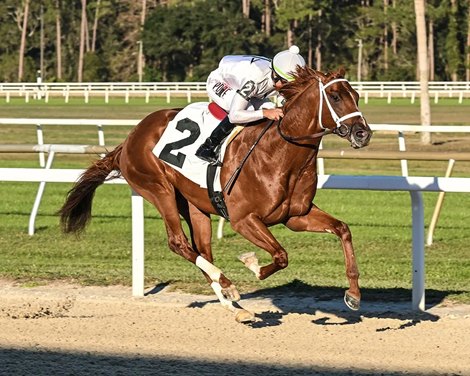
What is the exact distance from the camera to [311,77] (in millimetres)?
6594

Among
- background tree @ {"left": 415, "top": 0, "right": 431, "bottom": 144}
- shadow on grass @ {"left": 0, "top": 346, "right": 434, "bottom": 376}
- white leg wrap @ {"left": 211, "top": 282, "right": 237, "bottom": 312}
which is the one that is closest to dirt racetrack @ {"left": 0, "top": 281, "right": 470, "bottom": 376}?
shadow on grass @ {"left": 0, "top": 346, "right": 434, "bottom": 376}

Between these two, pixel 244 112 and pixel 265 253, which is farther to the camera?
pixel 265 253

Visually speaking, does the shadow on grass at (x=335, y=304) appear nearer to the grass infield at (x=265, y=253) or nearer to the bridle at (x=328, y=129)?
the grass infield at (x=265, y=253)

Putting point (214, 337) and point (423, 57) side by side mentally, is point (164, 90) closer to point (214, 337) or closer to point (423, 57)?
point (423, 57)

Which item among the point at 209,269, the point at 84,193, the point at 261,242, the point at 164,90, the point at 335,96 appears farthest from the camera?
the point at 164,90

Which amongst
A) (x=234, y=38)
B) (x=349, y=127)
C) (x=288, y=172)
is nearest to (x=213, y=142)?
(x=288, y=172)

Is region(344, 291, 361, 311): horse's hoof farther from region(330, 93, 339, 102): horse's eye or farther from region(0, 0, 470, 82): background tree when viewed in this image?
region(0, 0, 470, 82): background tree

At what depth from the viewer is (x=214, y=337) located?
6.37 meters

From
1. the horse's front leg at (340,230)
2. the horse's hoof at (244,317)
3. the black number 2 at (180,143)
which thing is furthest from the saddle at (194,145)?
the horse's hoof at (244,317)

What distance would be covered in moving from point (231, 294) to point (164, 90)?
46.0 meters

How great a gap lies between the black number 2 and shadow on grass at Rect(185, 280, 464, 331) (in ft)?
3.19

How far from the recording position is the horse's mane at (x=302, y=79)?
21.3ft

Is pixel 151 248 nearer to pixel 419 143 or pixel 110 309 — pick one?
pixel 110 309

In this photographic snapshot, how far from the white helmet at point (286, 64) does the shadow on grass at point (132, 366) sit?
1.84 m
